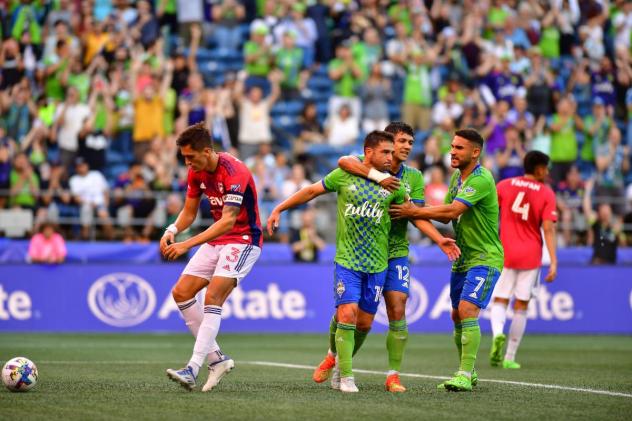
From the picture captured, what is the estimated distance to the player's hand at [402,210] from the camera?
10.5m

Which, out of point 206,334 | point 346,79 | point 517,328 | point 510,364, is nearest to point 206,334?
point 206,334

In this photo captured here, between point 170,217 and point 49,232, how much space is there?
236 centimetres

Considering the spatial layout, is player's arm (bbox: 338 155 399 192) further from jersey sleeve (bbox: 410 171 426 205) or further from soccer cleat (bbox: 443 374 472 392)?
soccer cleat (bbox: 443 374 472 392)

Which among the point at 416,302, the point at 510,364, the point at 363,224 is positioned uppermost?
the point at 363,224

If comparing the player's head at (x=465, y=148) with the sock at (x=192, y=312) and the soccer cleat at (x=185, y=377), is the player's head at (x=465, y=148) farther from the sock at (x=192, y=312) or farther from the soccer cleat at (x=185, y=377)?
the soccer cleat at (x=185, y=377)

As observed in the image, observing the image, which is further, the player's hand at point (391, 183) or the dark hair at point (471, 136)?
the dark hair at point (471, 136)

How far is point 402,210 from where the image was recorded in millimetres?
10500

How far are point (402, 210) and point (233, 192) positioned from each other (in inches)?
60.8

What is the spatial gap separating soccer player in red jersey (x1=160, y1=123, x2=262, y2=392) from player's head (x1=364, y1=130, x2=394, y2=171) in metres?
1.12

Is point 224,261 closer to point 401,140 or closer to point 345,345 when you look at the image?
point 345,345

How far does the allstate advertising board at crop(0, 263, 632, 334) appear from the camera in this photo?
65.8 feet

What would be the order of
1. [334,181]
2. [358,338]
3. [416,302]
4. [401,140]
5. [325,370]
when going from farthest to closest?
[416,302] → [358,338] → [325,370] → [401,140] → [334,181]

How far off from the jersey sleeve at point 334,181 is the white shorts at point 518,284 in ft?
14.9

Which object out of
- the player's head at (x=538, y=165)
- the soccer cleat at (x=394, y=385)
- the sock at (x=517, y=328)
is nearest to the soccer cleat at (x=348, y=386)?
the soccer cleat at (x=394, y=385)
